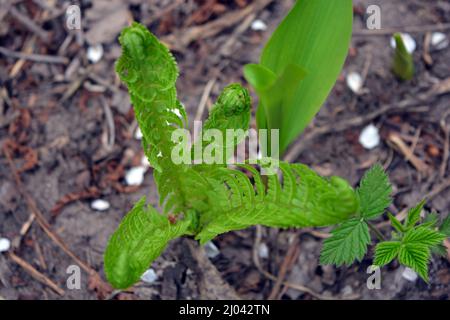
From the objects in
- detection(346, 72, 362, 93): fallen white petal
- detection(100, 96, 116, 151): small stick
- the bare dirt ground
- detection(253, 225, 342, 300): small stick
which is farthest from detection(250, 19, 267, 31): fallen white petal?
detection(253, 225, 342, 300): small stick

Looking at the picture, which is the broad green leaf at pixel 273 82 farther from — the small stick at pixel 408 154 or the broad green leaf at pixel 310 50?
the small stick at pixel 408 154

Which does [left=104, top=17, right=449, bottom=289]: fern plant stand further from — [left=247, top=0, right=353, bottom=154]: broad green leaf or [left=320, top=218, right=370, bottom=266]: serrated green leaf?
[left=247, top=0, right=353, bottom=154]: broad green leaf

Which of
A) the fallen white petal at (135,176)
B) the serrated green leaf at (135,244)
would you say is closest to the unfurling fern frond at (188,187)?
the serrated green leaf at (135,244)

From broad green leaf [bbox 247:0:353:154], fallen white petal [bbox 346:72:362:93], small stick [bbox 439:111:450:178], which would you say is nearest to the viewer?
broad green leaf [bbox 247:0:353:154]

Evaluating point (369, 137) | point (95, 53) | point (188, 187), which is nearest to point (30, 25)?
point (95, 53)

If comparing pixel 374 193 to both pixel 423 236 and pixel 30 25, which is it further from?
pixel 30 25

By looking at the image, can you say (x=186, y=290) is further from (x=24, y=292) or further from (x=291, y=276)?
(x=24, y=292)
